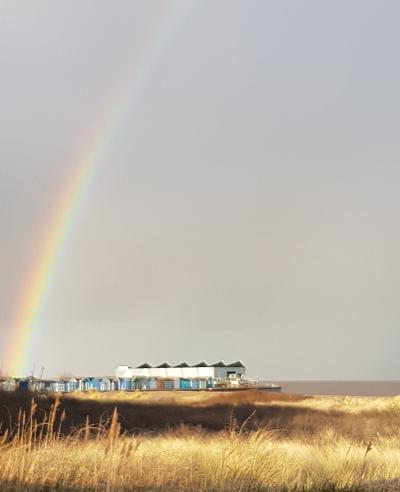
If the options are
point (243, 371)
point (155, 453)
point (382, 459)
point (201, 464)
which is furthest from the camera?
point (243, 371)

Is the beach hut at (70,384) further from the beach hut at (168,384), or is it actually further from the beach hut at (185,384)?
the beach hut at (185,384)

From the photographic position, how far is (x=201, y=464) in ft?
35.2

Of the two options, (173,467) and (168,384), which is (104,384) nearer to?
(168,384)

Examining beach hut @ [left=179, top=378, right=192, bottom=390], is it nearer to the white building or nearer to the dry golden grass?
the white building

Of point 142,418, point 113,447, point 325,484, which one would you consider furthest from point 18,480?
point 142,418

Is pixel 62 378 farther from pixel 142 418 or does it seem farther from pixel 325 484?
pixel 325 484

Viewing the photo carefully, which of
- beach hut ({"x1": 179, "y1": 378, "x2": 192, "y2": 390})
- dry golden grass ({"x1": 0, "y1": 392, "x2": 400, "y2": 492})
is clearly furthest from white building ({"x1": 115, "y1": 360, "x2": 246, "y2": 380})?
dry golden grass ({"x1": 0, "y1": 392, "x2": 400, "y2": 492})

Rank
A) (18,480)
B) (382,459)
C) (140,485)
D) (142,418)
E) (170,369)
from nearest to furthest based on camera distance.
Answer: (18,480)
(140,485)
(382,459)
(142,418)
(170,369)

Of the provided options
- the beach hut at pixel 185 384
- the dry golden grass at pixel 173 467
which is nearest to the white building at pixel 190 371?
the beach hut at pixel 185 384

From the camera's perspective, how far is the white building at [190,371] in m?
106

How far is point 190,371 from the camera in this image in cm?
11019

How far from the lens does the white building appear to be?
106 m

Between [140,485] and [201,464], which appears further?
[201,464]

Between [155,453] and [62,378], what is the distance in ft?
278
